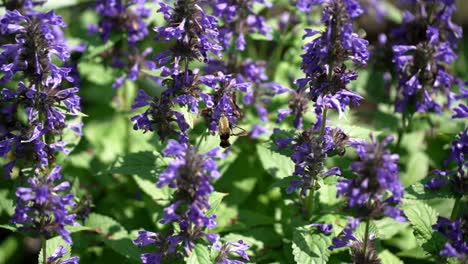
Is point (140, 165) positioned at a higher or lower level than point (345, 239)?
higher

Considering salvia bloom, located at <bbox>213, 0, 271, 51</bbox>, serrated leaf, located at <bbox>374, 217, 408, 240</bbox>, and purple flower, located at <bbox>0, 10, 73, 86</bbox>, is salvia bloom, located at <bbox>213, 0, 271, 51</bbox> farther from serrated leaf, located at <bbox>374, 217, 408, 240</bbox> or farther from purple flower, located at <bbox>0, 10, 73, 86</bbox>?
serrated leaf, located at <bbox>374, 217, 408, 240</bbox>

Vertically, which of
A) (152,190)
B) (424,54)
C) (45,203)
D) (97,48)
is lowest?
(152,190)

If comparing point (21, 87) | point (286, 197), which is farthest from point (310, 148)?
point (21, 87)

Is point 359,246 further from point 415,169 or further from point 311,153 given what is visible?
point 415,169

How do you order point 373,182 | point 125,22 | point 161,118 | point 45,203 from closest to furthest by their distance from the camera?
point 373,182, point 45,203, point 161,118, point 125,22

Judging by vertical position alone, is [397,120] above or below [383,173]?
below

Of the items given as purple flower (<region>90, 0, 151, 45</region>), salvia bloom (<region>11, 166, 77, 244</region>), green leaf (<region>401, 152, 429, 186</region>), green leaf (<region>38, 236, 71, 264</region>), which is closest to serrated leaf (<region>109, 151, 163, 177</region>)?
green leaf (<region>38, 236, 71, 264</region>)

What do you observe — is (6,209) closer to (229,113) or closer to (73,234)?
(73,234)

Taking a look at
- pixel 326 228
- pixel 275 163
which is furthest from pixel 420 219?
pixel 275 163
